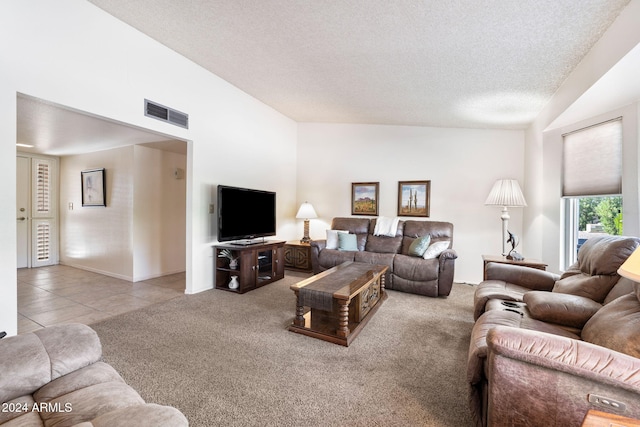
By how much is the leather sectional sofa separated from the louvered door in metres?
5.91

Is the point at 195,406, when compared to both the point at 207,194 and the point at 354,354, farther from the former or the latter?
the point at 207,194

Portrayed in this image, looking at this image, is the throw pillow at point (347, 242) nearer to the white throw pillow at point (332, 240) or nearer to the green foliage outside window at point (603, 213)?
the white throw pillow at point (332, 240)

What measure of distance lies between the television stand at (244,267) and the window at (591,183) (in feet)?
12.8

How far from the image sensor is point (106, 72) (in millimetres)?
2604

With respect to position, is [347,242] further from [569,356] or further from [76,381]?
[76,381]

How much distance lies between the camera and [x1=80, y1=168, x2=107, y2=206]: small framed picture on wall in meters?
4.80

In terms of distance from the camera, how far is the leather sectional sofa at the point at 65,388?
835 mm

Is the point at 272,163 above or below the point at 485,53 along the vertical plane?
below

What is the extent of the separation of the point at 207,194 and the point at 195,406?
273 centimetres

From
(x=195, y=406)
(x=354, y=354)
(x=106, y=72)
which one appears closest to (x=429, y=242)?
(x=354, y=354)

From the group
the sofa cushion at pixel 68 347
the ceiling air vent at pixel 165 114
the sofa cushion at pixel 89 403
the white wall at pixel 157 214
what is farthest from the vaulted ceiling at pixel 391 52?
the sofa cushion at pixel 89 403

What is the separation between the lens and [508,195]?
354 centimetres

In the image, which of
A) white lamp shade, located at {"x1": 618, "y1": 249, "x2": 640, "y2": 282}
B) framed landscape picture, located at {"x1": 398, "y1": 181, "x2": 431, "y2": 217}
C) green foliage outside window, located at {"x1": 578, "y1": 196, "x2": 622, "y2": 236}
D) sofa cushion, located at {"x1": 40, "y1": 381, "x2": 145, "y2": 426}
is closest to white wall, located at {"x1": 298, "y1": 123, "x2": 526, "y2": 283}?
framed landscape picture, located at {"x1": 398, "y1": 181, "x2": 431, "y2": 217}

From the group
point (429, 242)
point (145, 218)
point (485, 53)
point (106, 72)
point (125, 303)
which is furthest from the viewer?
point (145, 218)
